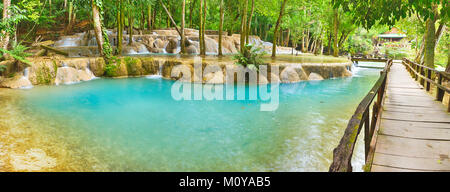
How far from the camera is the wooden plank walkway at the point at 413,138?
380 cm

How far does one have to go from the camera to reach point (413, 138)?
15.7ft

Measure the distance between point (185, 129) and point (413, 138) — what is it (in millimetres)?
4875

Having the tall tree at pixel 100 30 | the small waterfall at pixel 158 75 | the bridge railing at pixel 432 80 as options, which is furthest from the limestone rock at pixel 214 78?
the bridge railing at pixel 432 80

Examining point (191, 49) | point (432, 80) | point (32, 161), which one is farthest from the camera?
point (191, 49)

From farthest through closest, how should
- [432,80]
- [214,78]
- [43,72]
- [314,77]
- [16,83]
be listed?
[314,77], [214,78], [43,72], [16,83], [432,80]

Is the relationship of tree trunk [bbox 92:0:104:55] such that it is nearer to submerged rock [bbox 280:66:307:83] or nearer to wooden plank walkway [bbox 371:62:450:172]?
submerged rock [bbox 280:66:307:83]

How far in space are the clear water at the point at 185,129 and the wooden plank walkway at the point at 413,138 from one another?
A: 94 centimetres

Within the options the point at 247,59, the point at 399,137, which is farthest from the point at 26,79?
the point at 399,137

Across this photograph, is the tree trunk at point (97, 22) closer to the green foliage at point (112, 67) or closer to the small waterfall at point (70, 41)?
the green foliage at point (112, 67)

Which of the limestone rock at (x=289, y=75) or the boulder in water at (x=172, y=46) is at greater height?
the boulder in water at (x=172, y=46)

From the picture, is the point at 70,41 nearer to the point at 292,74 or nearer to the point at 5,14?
the point at 5,14

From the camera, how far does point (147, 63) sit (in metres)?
16.0
